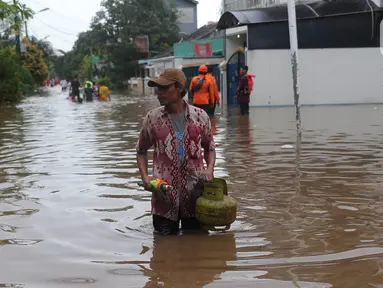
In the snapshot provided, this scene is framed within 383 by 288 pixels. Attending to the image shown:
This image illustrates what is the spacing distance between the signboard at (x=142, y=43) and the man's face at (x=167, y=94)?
5796cm

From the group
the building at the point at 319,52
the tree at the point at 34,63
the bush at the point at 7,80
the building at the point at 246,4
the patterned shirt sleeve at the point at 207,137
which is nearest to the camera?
the patterned shirt sleeve at the point at 207,137

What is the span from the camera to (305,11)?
26000 mm

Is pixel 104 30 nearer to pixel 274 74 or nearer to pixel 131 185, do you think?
pixel 274 74

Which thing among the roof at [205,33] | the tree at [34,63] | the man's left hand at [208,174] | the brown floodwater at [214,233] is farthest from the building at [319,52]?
the tree at [34,63]

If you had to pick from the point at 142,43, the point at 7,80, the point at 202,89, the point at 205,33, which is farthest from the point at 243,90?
the point at 142,43

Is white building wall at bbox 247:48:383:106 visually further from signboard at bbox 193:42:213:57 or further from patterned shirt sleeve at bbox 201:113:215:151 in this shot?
patterned shirt sleeve at bbox 201:113:215:151

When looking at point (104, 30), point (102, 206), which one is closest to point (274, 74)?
point (102, 206)

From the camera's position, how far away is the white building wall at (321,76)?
26.2 m

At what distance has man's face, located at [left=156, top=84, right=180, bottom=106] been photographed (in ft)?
16.8

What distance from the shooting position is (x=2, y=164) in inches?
412

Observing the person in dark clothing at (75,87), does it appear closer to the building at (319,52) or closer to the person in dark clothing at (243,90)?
the building at (319,52)

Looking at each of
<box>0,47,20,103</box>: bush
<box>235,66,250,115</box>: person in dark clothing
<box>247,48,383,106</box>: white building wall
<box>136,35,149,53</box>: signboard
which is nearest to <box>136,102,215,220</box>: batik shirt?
<box>235,66,250,115</box>: person in dark clothing

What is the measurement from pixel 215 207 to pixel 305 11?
72.5 feet

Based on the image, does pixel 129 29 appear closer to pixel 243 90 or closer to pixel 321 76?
pixel 321 76
